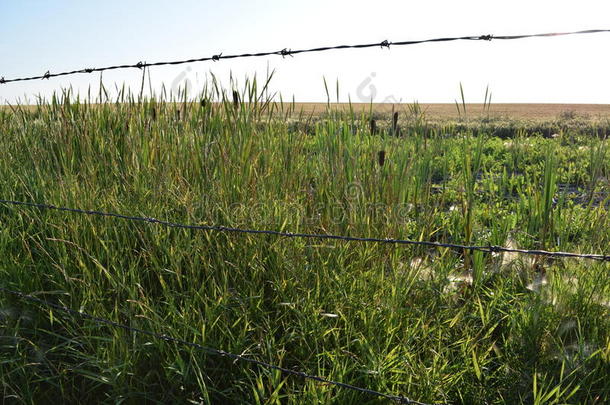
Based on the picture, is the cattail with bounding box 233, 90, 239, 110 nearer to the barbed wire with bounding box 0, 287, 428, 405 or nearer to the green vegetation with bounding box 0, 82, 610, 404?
the green vegetation with bounding box 0, 82, 610, 404

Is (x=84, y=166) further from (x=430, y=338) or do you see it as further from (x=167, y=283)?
(x=430, y=338)

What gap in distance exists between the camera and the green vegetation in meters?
2.20

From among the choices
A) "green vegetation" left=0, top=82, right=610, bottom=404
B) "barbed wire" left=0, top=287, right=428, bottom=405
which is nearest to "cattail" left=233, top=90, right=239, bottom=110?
"green vegetation" left=0, top=82, right=610, bottom=404

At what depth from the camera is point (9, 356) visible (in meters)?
2.67

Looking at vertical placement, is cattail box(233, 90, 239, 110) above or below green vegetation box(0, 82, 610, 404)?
above

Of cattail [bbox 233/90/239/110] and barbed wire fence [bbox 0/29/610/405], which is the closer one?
barbed wire fence [bbox 0/29/610/405]

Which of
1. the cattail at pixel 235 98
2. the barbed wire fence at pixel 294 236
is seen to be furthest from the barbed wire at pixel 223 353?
the cattail at pixel 235 98

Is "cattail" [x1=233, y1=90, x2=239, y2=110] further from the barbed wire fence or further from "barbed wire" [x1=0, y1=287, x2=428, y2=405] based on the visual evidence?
"barbed wire" [x1=0, y1=287, x2=428, y2=405]

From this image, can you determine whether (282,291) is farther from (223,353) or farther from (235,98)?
(235,98)

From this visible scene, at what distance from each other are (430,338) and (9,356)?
193 centimetres

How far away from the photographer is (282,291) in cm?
239

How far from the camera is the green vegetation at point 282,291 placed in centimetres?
220

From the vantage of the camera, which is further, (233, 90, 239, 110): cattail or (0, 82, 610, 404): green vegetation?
(233, 90, 239, 110): cattail

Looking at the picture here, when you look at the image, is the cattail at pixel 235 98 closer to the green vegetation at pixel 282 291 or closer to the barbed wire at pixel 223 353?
the green vegetation at pixel 282 291
